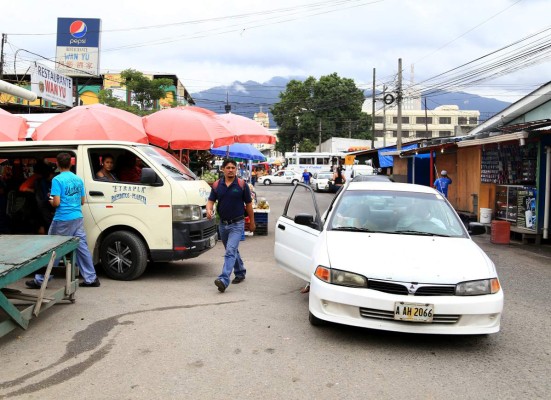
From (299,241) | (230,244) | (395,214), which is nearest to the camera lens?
(395,214)

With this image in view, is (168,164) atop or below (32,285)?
atop

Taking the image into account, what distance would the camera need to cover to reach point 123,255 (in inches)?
288

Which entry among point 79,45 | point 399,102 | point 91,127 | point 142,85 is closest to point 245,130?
point 91,127

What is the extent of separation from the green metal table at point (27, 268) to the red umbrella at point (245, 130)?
22.5ft

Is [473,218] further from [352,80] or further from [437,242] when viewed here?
[352,80]

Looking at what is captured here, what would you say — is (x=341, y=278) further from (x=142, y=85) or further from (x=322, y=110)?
(x=322, y=110)

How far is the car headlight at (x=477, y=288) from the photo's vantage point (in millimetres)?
4414

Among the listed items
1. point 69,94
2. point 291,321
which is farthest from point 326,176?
point 291,321

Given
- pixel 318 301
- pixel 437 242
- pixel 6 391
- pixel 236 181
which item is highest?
pixel 236 181

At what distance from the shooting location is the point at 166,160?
26.2ft

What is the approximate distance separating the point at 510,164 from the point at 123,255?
11480mm

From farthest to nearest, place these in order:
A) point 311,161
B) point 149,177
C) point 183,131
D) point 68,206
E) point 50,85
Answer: point 311,161 → point 50,85 → point 183,131 → point 149,177 → point 68,206

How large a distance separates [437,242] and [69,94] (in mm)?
19888

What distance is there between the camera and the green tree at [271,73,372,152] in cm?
6312
